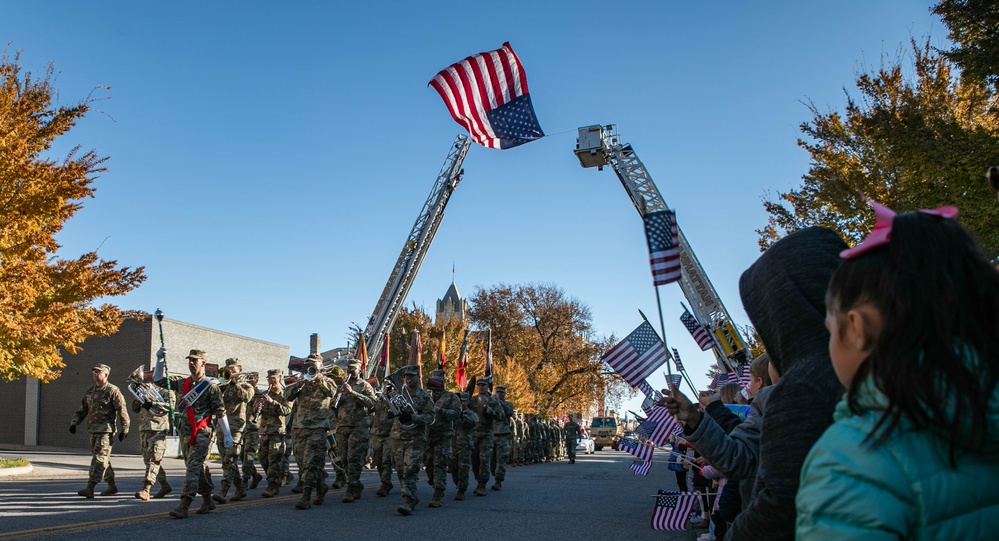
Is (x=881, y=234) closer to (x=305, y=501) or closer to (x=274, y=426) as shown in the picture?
(x=305, y=501)

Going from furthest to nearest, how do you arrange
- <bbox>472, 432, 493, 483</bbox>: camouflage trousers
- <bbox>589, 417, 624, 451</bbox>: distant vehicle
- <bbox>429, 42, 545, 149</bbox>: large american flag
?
<bbox>589, 417, 624, 451</bbox>: distant vehicle
<bbox>472, 432, 493, 483</bbox>: camouflage trousers
<bbox>429, 42, 545, 149</bbox>: large american flag

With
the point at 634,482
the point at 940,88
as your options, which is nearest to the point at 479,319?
the point at 634,482

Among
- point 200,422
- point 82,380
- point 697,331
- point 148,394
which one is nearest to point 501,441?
point 697,331

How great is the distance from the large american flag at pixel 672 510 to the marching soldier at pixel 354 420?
19.6ft

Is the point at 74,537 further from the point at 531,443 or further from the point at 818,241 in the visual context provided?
the point at 531,443

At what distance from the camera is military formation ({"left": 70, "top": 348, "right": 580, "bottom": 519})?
37.6ft

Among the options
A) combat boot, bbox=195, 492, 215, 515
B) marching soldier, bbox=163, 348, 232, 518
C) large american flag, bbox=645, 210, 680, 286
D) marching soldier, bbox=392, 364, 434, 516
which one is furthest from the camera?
marching soldier, bbox=392, 364, 434, 516

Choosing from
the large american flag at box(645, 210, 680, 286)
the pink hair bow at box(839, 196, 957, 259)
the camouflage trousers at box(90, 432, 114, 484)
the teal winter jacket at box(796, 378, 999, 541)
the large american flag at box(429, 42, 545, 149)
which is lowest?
the camouflage trousers at box(90, 432, 114, 484)

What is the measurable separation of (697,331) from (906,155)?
29.7 ft

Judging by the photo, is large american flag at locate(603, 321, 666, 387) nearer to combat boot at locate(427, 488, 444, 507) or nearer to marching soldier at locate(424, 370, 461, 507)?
marching soldier at locate(424, 370, 461, 507)

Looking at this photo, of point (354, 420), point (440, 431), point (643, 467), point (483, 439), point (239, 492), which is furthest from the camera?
point (483, 439)

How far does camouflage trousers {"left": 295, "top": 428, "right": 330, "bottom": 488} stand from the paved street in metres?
0.47

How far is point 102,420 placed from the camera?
1354 cm

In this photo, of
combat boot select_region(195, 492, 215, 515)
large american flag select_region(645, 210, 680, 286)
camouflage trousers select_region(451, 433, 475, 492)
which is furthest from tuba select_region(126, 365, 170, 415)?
large american flag select_region(645, 210, 680, 286)
